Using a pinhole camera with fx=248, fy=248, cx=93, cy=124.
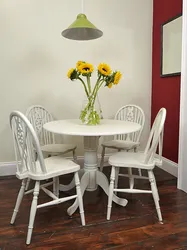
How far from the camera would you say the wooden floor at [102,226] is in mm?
1617

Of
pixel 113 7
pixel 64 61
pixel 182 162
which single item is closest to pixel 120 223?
pixel 182 162

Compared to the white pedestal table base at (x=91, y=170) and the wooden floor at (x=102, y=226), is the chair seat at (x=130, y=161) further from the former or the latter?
the wooden floor at (x=102, y=226)

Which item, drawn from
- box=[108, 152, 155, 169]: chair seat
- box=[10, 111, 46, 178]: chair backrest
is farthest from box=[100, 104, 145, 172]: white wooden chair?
box=[10, 111, 46, 178]: chair backrest

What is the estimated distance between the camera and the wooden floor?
63.7 inches

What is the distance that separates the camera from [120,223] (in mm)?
1863

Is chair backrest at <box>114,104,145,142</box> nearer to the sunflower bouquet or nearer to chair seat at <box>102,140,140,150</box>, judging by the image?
chair seat at <box>102,140,140,150</box>

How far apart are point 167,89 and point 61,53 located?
1340mm

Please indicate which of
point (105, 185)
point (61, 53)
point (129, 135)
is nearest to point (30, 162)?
point (105, 185)

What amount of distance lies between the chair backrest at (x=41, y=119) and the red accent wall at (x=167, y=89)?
1.37 m

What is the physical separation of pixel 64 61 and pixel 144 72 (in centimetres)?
108

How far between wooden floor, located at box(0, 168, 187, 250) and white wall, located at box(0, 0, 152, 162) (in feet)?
3.69

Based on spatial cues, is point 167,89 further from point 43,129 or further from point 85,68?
point 43,129

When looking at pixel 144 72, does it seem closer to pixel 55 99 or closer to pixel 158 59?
pixel 158 59

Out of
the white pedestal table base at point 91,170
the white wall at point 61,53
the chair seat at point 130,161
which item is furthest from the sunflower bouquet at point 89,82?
the white wall at point 61,53
